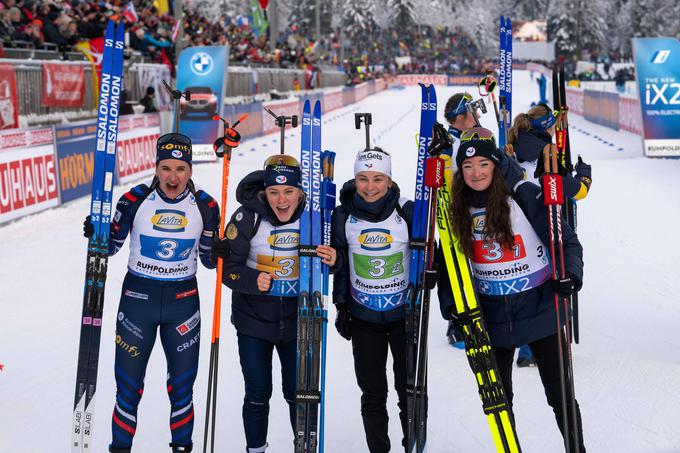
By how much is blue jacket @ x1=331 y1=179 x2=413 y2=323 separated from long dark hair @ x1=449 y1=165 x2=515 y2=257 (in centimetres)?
36

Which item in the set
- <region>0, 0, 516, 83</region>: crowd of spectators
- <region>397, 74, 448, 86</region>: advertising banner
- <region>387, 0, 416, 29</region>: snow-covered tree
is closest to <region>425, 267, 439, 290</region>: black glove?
<region>0, 0, 516, 83</region>: crowd of spectators

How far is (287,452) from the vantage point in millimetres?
5238

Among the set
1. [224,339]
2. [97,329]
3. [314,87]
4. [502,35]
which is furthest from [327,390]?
[314,87]

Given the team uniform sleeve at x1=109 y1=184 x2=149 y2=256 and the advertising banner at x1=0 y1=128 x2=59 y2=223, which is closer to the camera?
the team uniform sleeve at x1=109 y1=184 x2=149 y2=256

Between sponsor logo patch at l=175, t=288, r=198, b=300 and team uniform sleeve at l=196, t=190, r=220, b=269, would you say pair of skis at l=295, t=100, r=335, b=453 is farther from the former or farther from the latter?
sponsor logo patch at l=175, t=288, r=198, b=300

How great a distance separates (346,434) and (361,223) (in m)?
1.69

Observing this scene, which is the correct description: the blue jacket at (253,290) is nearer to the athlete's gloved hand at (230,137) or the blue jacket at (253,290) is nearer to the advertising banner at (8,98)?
the athlete's gloved hand at (230,137)

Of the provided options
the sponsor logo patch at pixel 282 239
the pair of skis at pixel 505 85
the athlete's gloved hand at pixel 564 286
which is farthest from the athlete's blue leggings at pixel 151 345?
the pair of skis at pixel 505 85

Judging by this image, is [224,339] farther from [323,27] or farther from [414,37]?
[414,37]

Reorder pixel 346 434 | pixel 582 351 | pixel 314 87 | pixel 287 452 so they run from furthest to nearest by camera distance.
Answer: pixel 314 87, pixel 582 351, pixel 346 434, pixel 287 452

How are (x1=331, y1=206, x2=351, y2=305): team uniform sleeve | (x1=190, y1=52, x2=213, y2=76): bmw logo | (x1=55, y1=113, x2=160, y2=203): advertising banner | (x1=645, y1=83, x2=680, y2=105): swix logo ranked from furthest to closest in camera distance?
(x1=190, y1=52, x2=213, y2=76): bmw logo, (x1=645, y1=83, x2=680, y2=105): swix logo, (x1=55, y1=113, x2=160, y2=203): advertising banner, (x1=331, y1=206, x2=351, y2=305): team uniform sleeve

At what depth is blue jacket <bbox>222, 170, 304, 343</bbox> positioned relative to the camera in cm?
465

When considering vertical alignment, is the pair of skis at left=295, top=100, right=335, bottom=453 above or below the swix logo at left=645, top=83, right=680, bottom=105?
below

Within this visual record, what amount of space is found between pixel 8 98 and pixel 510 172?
10.9 meters
